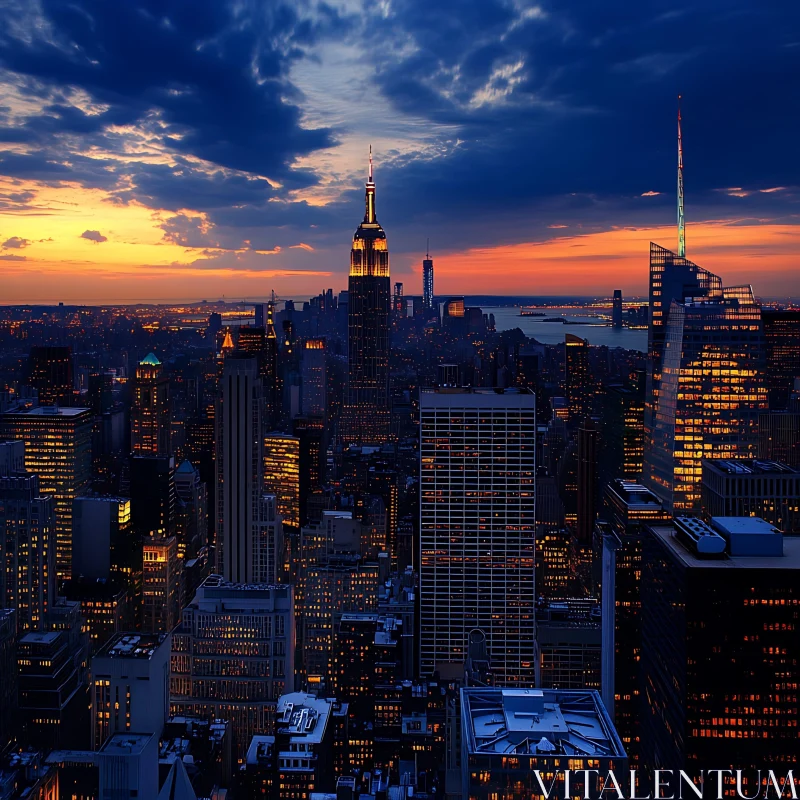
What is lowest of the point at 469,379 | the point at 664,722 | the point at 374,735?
the point at 374,735

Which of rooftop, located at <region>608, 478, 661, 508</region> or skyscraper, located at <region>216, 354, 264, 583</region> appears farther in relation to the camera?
skyscraper, located at <region>216, 354, 264, 583</region>

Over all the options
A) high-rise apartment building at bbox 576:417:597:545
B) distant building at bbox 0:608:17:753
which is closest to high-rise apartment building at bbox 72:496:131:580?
distant building at bbox 0:608:17:753

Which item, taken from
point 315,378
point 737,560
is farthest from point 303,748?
point 315,378

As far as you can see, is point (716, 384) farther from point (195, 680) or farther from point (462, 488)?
point (195, 680)

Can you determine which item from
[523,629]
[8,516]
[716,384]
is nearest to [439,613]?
[523,629]

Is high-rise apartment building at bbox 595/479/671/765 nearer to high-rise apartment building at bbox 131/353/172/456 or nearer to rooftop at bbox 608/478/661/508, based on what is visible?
rooftop at bbox 608/478/661/508

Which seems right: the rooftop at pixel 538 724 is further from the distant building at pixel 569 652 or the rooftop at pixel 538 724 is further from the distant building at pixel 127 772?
the distant building at pixel 569 652
